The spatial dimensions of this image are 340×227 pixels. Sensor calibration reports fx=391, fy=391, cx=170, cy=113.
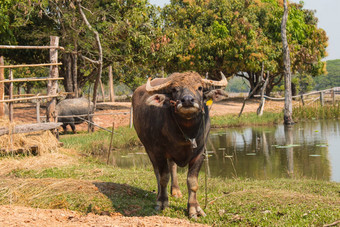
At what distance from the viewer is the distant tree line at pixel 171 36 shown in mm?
16875

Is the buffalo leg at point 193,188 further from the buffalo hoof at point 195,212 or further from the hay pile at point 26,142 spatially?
the hay pile at point 26,142

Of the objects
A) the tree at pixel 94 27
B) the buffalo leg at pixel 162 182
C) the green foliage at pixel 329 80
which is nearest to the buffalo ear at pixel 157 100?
the buffalo leg at pixel 162 182

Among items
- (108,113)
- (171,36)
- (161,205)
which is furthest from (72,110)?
(161,205)

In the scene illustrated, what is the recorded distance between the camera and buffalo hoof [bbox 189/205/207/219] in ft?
15.3

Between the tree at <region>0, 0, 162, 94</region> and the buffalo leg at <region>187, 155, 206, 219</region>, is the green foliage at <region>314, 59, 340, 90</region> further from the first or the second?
the buffalo leg at <region>187, 155, 206, 219</region>

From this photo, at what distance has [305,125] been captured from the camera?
1703 cm

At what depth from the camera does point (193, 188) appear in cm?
482

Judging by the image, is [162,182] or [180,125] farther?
[162,182]

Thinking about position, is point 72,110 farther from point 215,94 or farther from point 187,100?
point 187,100

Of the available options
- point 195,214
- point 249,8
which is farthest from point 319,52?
point 195,214

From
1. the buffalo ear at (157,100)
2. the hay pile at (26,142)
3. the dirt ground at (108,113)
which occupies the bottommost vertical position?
the hay pile at (26,142)

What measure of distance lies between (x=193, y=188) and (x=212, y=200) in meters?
0.58

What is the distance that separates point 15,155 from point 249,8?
2283 centimetres

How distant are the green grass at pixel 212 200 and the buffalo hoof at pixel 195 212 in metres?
0.10
